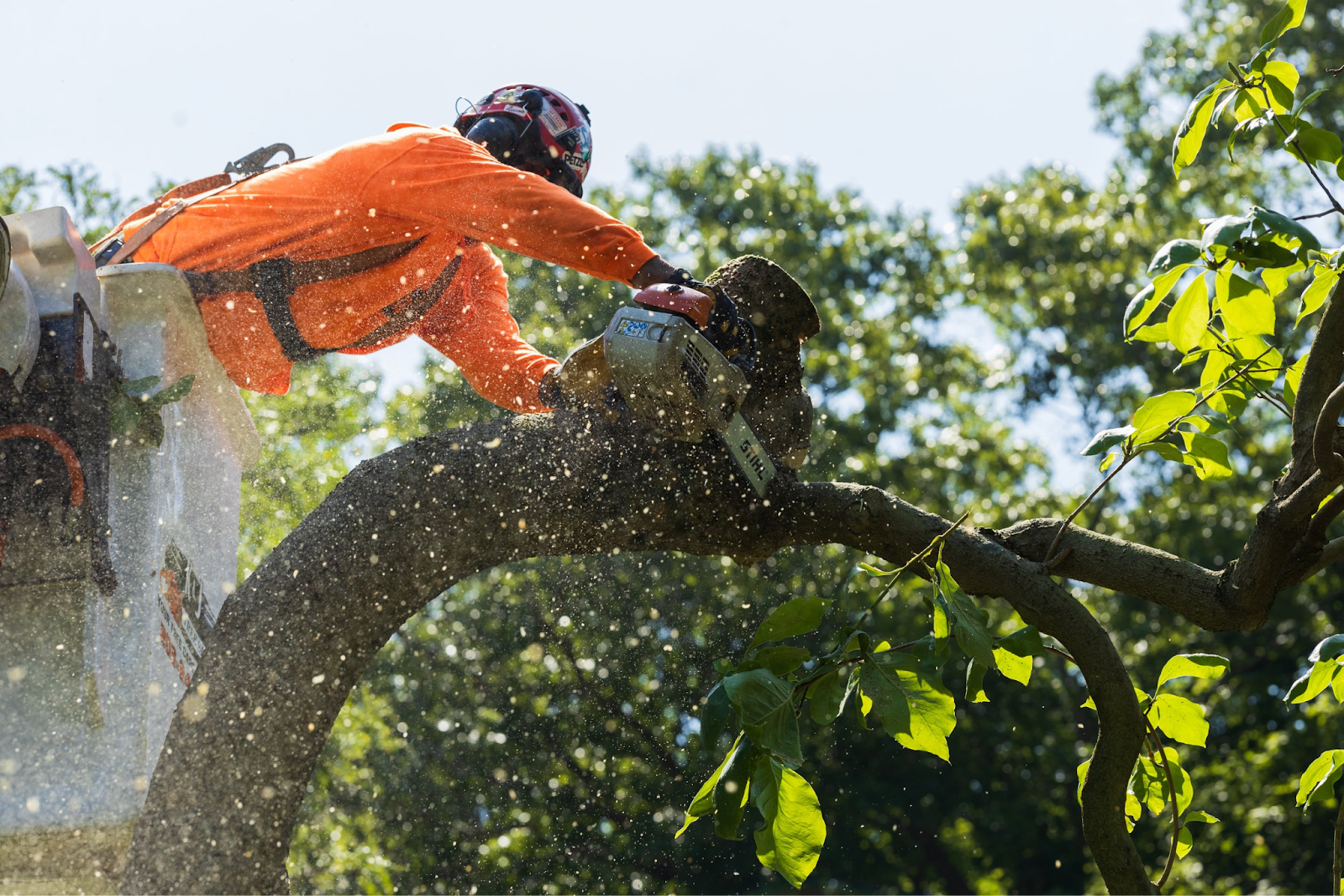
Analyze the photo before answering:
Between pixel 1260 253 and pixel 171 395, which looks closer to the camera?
pixel 1260 253

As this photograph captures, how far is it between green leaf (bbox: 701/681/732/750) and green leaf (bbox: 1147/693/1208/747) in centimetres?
102

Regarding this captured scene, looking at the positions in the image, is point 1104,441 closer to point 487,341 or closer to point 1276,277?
point 1276,277

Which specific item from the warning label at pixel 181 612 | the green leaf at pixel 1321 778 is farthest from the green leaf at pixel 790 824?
the warning label at pixel 181 612

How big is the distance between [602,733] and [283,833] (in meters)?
9.87

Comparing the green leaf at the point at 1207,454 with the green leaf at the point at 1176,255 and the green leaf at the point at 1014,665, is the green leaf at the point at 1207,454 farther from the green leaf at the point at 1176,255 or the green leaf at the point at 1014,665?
the green leaf at the point at 1176,255

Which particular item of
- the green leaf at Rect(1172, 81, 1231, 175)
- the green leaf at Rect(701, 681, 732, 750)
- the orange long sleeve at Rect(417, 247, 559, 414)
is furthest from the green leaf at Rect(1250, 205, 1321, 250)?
the orange long sleeve at Rect(417, 247, 559, 414)

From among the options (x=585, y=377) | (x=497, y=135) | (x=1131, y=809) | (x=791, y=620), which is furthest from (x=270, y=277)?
(x=1131, y=809)

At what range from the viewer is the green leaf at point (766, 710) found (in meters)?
Result: 1.35

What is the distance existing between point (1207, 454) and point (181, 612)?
2.17 meters

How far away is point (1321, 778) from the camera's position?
1.86 m

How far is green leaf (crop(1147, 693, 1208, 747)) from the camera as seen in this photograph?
6.59ft

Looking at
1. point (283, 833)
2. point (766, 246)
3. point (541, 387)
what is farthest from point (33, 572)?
point (766, 246)

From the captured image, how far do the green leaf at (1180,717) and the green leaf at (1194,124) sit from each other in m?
0.93

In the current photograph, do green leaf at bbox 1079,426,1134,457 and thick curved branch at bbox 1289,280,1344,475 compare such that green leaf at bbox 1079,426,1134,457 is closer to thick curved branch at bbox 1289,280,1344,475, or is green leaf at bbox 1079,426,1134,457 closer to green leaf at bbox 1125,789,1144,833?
thick curved branch at bbox 1289,280,1344,475
